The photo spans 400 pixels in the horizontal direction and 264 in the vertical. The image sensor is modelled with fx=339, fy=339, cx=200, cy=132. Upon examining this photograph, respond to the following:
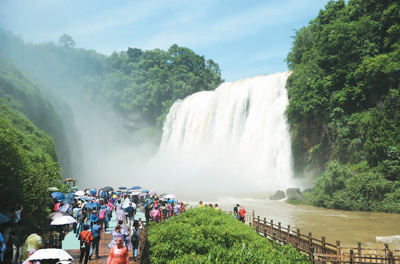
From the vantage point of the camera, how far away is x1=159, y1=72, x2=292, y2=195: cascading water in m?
41.3

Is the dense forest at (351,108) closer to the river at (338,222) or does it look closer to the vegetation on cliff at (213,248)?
the river at (338,222)

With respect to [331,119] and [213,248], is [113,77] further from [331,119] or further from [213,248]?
[213,248]

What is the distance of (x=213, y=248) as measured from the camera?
9.01 metres

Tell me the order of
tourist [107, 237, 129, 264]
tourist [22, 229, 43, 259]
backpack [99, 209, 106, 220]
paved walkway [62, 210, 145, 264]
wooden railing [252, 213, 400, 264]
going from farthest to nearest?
backpack [99, 209, 106, 220] → paved walkway [62, 210, 145, 264] → wooden railing [252, 213, 400, 264] → tourist [22, 229, 43, 259] → tourist [107, 237, 129, 264]

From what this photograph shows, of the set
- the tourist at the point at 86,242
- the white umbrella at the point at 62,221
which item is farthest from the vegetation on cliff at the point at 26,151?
the tourist at the point at 86,242

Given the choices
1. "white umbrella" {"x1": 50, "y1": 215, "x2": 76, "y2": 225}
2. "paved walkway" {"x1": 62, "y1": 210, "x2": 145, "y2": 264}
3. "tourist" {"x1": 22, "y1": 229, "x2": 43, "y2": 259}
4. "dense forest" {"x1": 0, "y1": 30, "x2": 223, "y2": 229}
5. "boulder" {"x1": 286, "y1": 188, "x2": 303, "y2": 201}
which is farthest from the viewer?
"dense forest" {"x1": 0, "y1": 30, "x2": 223, "y2": 229}

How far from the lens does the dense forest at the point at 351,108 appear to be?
26.5 metres

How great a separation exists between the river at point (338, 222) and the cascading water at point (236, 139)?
420 inches

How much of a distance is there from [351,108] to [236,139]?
1777 centimetres

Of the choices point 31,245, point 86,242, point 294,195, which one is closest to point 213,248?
point 86,242

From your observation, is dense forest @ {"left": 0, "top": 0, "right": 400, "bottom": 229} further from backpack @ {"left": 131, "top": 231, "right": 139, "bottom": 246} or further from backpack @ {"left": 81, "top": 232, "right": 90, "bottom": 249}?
backpack @ {"left": 131, "top": 231, "right": 139, "bottom": 246}

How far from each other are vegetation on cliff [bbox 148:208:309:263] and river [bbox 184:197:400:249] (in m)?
8.49

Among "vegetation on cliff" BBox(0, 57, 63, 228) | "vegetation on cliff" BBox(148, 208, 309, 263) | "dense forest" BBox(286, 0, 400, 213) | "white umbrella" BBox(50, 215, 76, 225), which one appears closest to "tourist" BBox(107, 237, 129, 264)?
"vegetation on cliff" BBox(148, 208, 309, 263)

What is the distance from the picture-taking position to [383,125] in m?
27.5
